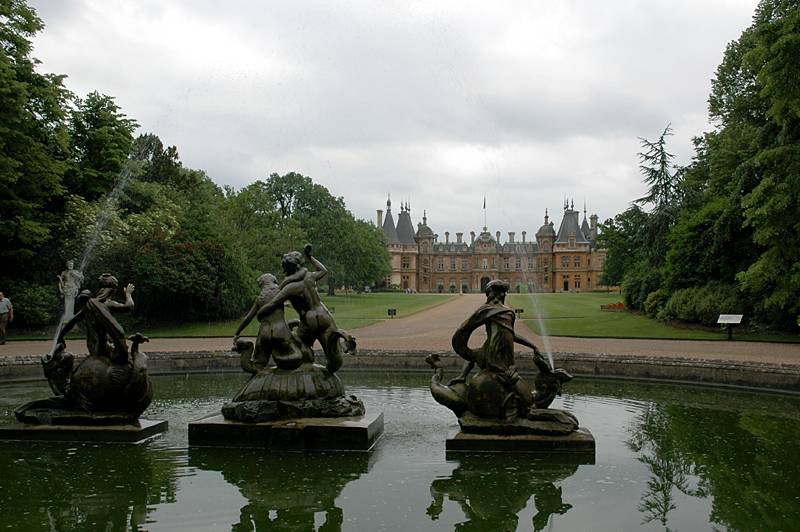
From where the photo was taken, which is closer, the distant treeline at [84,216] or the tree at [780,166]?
the tree at [780,166]

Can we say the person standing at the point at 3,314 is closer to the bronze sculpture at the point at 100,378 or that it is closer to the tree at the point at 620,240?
the bronze sculpture at the point at 100,378

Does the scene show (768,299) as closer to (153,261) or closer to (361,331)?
(361,331)

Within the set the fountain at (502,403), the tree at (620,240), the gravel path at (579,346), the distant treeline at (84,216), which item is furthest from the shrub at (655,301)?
the fountain at (502,403)

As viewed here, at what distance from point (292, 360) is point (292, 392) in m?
0.46

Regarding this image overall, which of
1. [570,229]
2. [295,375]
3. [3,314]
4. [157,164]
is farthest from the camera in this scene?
[570,229]

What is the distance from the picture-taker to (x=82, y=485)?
7141 millimetres

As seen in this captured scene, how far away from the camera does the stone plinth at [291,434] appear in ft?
28.2

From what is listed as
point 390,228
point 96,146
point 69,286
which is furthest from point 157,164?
point 390,228

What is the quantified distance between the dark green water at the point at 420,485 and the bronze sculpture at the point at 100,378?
0.50 meters

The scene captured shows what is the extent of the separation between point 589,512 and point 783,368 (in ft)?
30.5

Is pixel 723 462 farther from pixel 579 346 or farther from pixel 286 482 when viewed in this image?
pixel 579 346

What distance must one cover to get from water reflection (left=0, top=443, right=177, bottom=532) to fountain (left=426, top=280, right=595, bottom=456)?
11.9 ft

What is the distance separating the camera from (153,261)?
95.8ft

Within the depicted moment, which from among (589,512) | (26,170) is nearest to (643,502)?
(589,512)
